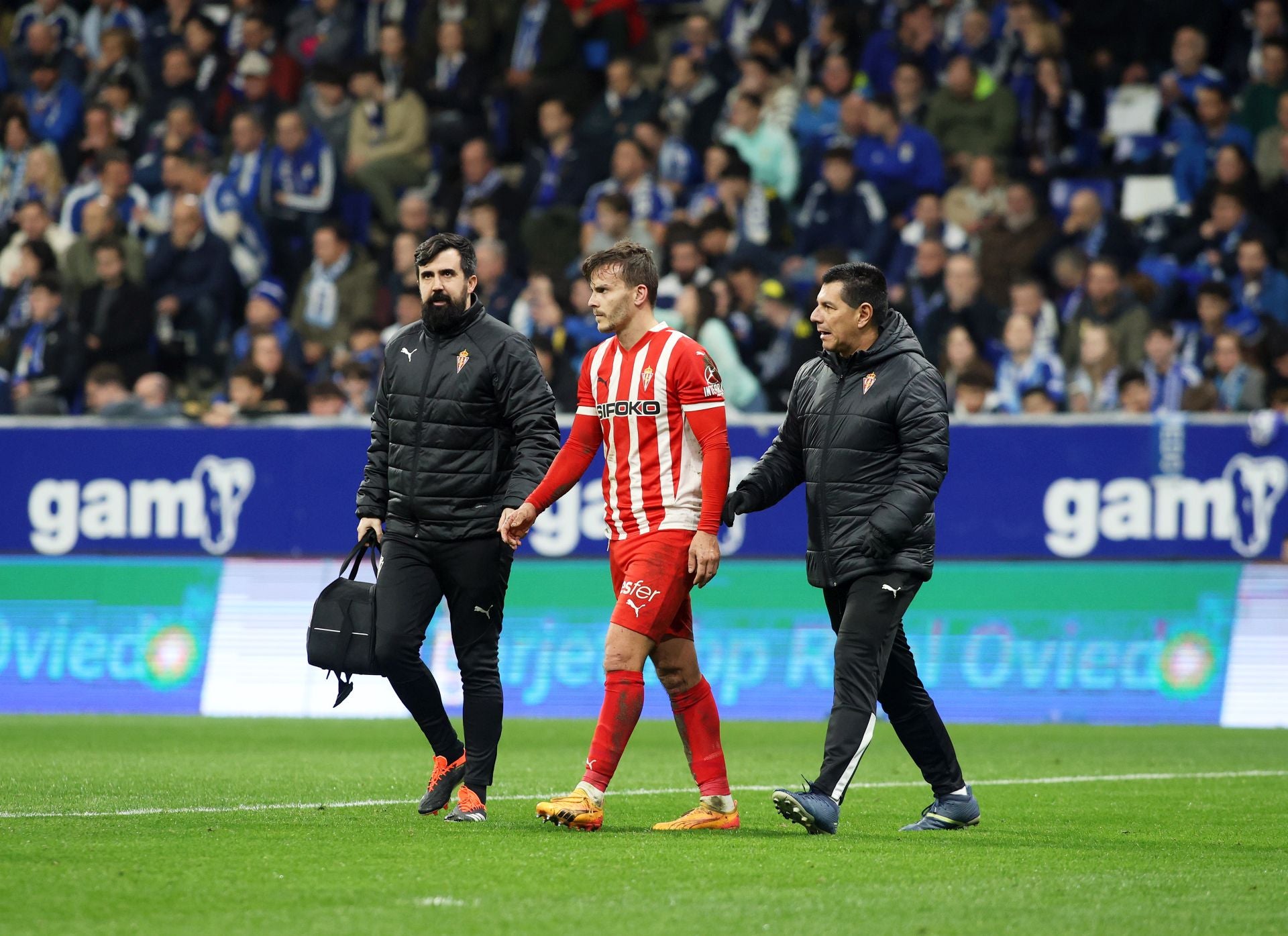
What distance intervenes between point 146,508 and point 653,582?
8.11m

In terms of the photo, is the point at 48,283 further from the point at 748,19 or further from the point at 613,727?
the point at 613,727

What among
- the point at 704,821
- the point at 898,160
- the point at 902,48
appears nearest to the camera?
the point at 704,821

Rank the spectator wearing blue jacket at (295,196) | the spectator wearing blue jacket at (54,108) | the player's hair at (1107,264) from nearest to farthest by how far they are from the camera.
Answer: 1. the player's hair at (1107,264)
2. the spectator wearing blue jacket at (295,196)
3. the spectator wearing blue jacket at (54,108)

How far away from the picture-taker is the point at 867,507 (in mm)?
7426

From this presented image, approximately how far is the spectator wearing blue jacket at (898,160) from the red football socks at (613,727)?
11428mm

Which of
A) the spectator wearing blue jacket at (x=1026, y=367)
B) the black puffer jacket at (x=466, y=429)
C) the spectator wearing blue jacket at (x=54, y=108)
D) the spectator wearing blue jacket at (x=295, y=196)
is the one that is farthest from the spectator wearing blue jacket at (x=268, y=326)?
the black puffer jacket at (x=466, y=429)

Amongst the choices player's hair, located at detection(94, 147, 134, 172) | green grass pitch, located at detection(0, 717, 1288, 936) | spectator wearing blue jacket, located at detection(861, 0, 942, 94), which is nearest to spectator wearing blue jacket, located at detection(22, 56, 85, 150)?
player's hair, located at detection(94, 147, 134, 172)

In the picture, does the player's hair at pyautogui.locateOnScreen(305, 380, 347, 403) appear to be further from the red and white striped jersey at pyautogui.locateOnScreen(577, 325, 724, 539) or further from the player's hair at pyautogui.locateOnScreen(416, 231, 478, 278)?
the red and white striped jersey at pyautogui.locateOnScreen(577, 325, 724, 539)

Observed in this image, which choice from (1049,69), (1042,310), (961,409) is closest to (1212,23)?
(1049,69)

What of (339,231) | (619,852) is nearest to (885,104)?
(339,231)

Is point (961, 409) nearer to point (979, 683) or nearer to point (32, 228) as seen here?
point (979, 683)

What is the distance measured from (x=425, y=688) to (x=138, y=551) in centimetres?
707

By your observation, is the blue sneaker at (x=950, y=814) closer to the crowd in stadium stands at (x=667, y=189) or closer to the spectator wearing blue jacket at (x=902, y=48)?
the crowd in stadium stands at (x=667, y=189)

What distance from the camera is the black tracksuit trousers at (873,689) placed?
7.22 metres
